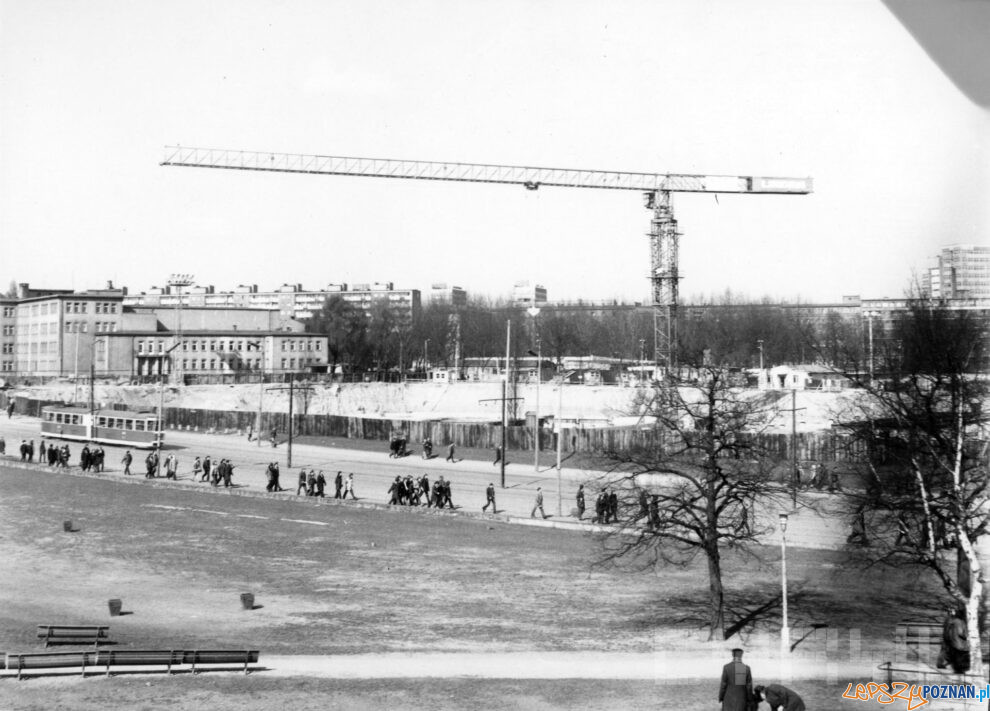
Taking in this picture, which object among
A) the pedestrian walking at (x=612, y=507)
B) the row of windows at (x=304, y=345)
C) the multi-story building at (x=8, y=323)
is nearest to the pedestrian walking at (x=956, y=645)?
the pedestrian walking at (x=612, y=507)

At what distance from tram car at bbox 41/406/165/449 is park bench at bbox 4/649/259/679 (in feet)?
123

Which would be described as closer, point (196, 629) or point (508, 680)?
point (508, 680)

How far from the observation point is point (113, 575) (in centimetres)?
2411

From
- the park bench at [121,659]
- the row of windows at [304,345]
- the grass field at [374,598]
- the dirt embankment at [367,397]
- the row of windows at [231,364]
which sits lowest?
the grass field at [374,598]

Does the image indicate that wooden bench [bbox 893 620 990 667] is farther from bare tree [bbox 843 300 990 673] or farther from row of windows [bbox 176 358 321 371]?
row of windows [bbox 176 358 321 371]

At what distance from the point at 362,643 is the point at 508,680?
3789 millimetres

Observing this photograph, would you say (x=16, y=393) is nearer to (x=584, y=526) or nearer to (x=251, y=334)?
(x=251, y=334)

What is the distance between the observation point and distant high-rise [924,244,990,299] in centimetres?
1544

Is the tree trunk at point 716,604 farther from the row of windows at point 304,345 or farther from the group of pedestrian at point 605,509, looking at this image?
the row of windows at point 304,345

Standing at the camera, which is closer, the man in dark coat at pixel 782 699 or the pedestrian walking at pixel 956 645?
→ the man in dark coat at pixel 782 699

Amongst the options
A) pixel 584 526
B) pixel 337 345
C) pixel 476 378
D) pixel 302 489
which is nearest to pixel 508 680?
pixel 584 526

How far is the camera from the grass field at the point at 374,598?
15.0m

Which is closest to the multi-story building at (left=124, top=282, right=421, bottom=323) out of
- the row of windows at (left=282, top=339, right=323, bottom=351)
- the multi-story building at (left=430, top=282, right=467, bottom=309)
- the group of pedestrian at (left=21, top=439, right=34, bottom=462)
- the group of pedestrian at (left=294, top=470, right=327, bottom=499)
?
the multi-story building at (left=430, top=282, right=467, bottom=309)

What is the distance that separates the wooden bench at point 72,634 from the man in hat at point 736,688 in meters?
11.6
